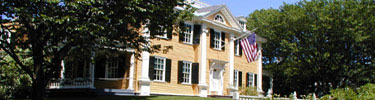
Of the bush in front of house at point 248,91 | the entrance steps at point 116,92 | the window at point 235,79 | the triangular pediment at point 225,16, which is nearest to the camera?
the entrance steps at point 116,92

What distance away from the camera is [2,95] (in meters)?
18.1

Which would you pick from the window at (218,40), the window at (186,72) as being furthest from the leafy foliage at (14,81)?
the window at (218,40)

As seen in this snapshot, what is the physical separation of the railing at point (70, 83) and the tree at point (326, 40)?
18.6 meters

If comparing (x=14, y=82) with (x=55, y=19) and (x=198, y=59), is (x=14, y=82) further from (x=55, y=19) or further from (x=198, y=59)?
(x=198, y=59)

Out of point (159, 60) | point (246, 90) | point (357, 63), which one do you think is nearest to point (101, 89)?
point (159, 60)

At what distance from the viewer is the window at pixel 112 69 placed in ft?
69.8

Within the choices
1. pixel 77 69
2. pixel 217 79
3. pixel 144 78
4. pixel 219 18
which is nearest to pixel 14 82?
pixel 77 69

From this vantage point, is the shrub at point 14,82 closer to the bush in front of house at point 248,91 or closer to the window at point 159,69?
the window at point 159,69

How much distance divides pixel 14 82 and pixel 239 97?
1092cm

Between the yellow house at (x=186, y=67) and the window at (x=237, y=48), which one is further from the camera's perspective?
the window at (x=237, y=48)

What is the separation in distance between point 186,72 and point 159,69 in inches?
93.6

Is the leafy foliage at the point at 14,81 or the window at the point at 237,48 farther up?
the window at the point at 237,48

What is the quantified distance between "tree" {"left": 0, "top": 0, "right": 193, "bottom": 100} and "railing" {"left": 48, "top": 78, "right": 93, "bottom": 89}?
4.42 m

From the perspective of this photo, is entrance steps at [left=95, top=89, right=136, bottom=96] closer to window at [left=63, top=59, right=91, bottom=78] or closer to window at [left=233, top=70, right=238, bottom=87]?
window at [left=63, top=59, right=91, bottom=78]
